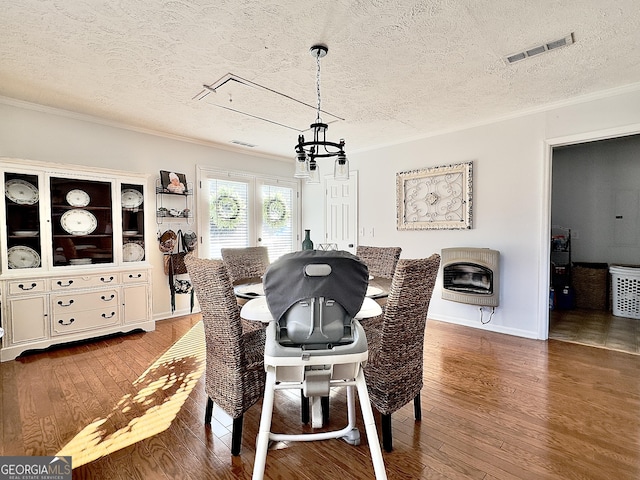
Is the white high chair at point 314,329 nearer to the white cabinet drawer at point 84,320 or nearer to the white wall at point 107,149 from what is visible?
the white cabinet drawer at point 84,320

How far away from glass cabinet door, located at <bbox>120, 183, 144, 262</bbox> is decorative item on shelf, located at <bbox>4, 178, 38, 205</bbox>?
0.79 metres

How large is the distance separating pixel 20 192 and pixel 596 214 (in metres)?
7.49

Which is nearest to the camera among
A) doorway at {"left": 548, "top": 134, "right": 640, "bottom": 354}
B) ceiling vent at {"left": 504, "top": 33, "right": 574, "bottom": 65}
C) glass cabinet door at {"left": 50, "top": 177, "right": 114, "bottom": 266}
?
ceiling vent at {"left": 504, "top": 33, "right": 574, "bottom": 65}

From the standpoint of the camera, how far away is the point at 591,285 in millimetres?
4727

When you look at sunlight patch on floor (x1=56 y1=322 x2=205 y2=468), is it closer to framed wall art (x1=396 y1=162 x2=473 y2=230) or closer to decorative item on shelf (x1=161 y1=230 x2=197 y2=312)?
decorative item on shelf (x1=161 y1=230 x2=197 y2=312)

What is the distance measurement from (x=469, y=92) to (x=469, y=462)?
3074mm

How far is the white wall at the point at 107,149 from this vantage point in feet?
11.0

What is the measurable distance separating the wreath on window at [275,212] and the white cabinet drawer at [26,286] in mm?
3120

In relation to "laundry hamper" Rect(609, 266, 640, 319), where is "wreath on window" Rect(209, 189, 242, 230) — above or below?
above

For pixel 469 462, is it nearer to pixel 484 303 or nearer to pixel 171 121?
pixel 484 303

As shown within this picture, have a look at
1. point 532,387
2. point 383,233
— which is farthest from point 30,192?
point 532,387

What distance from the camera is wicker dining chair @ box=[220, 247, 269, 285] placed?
3.44 m

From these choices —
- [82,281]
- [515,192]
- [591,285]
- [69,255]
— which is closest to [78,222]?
[69,255]

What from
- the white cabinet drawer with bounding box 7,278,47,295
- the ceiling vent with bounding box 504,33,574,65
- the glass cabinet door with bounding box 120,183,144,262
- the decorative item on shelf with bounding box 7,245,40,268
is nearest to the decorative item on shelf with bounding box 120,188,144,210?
the glass cabinet door with bounding box 120,183,144,262
